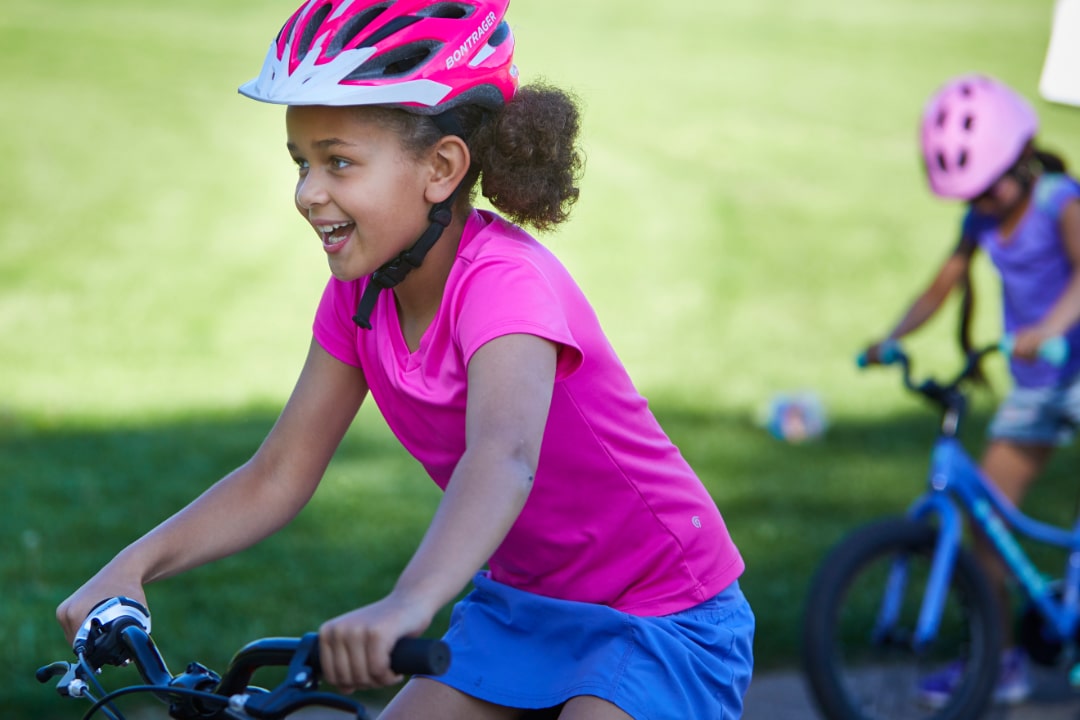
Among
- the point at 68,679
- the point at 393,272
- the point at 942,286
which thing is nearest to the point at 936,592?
the point at 942,286

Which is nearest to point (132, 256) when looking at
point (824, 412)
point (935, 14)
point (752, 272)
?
point (752, 272)

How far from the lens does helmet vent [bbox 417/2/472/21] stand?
267 cm

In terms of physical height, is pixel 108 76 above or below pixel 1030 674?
above

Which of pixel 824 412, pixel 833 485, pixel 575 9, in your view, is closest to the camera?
pixel 833 485

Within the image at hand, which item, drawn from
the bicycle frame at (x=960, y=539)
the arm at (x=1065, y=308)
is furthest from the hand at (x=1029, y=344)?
the bicycle frame at (x=960, y=539)

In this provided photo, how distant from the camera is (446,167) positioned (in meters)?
2.65

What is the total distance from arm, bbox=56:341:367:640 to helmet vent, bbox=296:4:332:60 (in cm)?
60

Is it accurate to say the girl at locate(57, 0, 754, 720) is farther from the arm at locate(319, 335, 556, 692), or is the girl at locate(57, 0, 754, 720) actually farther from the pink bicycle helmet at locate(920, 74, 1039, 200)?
the pink bicycle helmet at locate(920, 74, 1039, 200)

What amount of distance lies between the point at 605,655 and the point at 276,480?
75 cm

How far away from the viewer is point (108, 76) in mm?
20281

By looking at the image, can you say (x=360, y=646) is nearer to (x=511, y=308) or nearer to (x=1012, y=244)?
(x=511, y=308)

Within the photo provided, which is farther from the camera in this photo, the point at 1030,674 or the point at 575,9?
the point at 575,9

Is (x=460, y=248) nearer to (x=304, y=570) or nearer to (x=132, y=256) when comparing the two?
(x=304, y=570)

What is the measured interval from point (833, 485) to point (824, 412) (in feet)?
6.67
